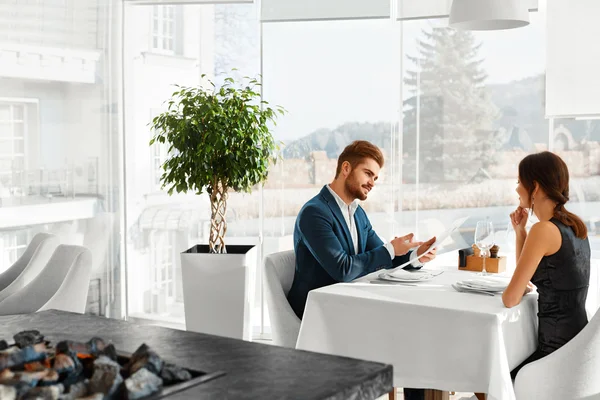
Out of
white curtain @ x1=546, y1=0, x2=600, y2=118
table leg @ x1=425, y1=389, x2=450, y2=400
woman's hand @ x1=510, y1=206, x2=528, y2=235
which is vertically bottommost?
table leg @ x1=425, y1=389, x2=450, y2=400

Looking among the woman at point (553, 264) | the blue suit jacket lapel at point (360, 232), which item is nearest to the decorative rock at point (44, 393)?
the woman at point (553, 264)

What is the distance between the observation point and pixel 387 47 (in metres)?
5.58

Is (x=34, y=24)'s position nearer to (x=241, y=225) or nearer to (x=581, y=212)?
(x=241, y=225)

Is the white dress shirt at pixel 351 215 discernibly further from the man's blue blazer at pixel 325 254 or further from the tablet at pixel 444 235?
the tablet at pixel 444 235

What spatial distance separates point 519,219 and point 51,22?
12.1 ft

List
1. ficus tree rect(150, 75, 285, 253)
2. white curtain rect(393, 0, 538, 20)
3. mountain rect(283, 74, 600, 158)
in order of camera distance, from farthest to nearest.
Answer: white curtain rect(393, 0, 538, 20) → mountain rect(283, 74, 600, 158) → ficus tree rect(150, 75, 285, 253)

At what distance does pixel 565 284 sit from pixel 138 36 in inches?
170

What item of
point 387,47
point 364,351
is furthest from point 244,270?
point 387,47

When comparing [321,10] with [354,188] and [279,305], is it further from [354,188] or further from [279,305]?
[279,305]

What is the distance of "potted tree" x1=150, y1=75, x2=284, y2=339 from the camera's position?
Answer: 182 inches

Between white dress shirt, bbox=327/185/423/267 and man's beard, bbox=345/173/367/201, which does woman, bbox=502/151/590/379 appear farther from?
man's beard, bbox=345/173/367/201

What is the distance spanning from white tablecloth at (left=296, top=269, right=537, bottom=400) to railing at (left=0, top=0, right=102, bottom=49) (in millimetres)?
3162

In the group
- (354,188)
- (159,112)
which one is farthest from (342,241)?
(159,112)

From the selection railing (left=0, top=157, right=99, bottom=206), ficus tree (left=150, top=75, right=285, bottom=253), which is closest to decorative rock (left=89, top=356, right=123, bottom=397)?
ficus tree (left=150, top=75, right=285, bottom=253)
